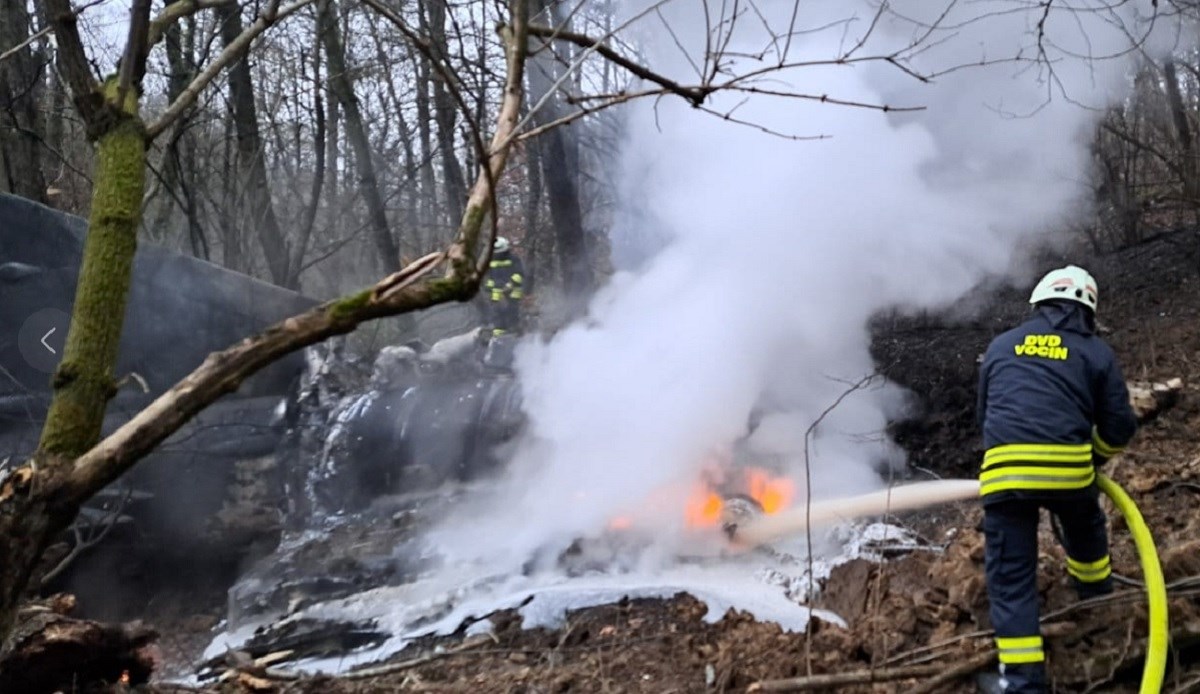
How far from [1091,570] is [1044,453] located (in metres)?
0.61

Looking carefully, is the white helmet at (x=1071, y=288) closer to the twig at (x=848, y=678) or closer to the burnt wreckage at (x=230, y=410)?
the twig at (x=848, y=678)

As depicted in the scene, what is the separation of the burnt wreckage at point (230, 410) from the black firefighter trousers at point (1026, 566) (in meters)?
5.73

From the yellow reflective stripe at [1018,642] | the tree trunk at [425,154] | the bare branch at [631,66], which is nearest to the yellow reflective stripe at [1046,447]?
the yellow reflective stripe at [1018,642]

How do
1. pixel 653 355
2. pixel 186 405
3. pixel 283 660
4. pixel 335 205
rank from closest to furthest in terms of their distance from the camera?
pixel 186 405
pixel 283 660
pixel 653 355
pixel 335 205

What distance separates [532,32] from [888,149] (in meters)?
7.21

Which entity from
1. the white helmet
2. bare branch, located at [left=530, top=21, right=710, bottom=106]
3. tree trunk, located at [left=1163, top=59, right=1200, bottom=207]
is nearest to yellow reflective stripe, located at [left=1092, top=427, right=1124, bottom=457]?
the white helmet

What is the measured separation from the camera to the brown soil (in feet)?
13.1

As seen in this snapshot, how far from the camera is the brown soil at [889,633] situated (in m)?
4.00

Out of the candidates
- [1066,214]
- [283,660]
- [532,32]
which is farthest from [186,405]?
[1066,214]

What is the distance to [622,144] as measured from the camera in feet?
41.5

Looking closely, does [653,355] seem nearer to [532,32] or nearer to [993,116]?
[993,116]

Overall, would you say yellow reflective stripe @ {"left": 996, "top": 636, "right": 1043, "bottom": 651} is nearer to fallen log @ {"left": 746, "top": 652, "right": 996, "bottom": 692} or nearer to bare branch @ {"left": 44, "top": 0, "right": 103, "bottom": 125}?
fallen log @ {"left": 746, "top": 652, "right": 996, "bottom": 692}

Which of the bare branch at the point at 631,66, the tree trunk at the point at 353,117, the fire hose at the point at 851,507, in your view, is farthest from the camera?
the tree trunk at the point at 353,117

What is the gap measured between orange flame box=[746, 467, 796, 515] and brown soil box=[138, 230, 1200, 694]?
1136mm
